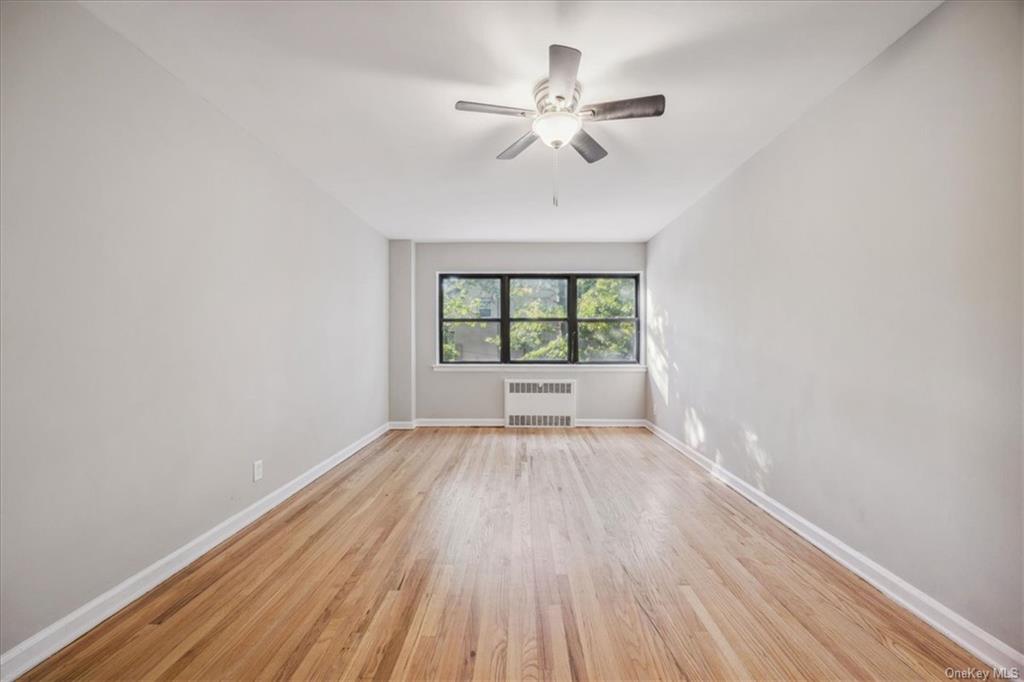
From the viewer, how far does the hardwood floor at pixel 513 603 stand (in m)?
1.47

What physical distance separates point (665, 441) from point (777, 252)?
8.73 feet

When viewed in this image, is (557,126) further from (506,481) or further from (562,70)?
(506,481)

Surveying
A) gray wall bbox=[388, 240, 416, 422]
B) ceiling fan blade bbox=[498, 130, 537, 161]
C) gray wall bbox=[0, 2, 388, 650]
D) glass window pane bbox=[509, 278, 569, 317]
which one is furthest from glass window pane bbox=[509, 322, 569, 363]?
ceiling fan blade bbox=[498, 130, 537, 161]

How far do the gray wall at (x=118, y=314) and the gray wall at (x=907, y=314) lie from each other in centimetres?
340

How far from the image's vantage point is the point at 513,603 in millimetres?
1802

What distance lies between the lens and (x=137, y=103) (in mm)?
1904

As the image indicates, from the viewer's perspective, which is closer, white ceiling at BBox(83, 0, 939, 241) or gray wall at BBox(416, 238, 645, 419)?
white ceiling at BBox(83, 0, 939, 241)

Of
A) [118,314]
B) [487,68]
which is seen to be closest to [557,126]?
[487,68]

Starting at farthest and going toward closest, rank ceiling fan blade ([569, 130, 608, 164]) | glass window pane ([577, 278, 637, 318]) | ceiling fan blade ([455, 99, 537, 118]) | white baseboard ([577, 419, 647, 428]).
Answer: glass window pane ([577, 278, 637, 318]) → white baseboard ([577, 419, 647, 428]) → ceiling fan blade ([569, 130, 608, 164]) → ceiling fan blade ([455, 99, 537, 118])

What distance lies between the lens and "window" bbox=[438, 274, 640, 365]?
18.9 feet

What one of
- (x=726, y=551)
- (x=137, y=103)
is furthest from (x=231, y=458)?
(x=726, y=551)

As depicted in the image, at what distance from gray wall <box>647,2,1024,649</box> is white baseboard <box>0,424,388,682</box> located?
3.37m

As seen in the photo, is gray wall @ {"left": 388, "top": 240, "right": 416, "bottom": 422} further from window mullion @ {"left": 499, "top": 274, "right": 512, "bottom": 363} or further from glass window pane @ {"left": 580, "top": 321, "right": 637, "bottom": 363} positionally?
glass window pane @ {"left": 580, "top": 321, "right": 637, "bottom": 363}

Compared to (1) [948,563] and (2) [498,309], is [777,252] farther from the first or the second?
(2) [498,309]
